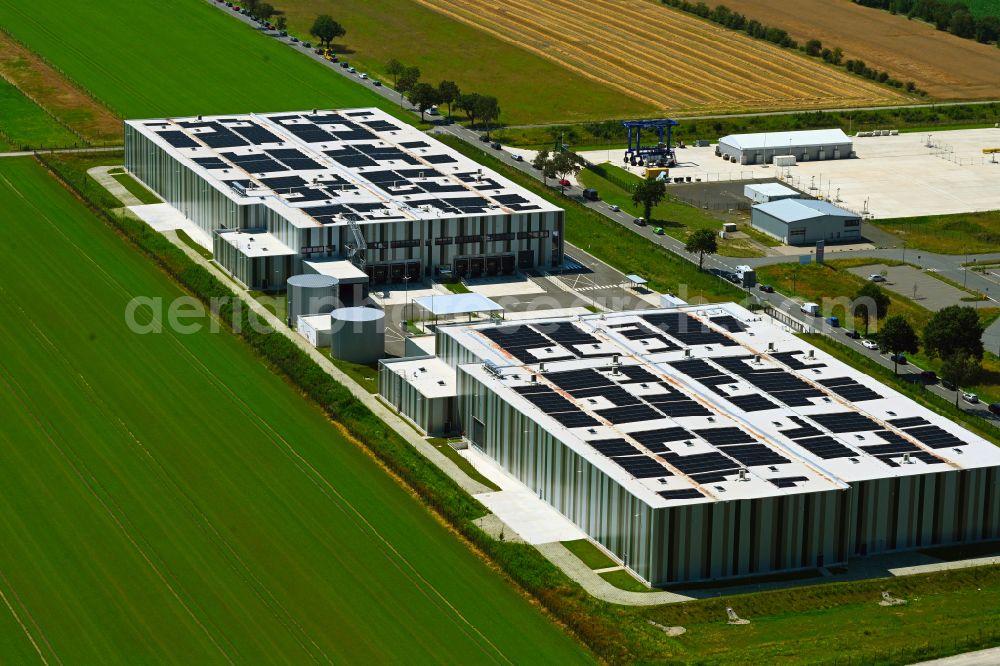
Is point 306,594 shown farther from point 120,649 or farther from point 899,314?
point 899,314

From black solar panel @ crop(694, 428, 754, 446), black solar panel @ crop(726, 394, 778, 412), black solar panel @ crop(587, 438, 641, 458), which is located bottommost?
black solar panel @ crop(587, 438, 641, 458)

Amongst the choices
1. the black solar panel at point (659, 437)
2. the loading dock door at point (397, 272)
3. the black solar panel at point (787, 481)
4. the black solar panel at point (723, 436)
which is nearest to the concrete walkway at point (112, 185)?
the loading dock door at point (397, 272)

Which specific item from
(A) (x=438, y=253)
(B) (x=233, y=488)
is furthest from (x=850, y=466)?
(A) (x=438, y=253)

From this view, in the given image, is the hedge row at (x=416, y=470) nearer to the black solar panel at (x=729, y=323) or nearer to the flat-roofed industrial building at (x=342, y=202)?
the flat-roofed industrial building at (x=342, y=202)

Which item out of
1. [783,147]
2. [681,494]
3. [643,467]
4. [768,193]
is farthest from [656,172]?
[681,494]

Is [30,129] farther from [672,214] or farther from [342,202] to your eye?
[672,214]

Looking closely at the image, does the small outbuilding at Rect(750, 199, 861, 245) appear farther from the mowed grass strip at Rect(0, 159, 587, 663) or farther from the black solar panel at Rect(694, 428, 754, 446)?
the black solar panel at Rect(694, 428, 754, 446)

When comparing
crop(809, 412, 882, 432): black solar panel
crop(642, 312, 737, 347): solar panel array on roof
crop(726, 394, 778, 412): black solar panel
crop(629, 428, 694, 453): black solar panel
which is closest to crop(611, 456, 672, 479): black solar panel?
crop(629, 428, 694, 453): black solar panel
